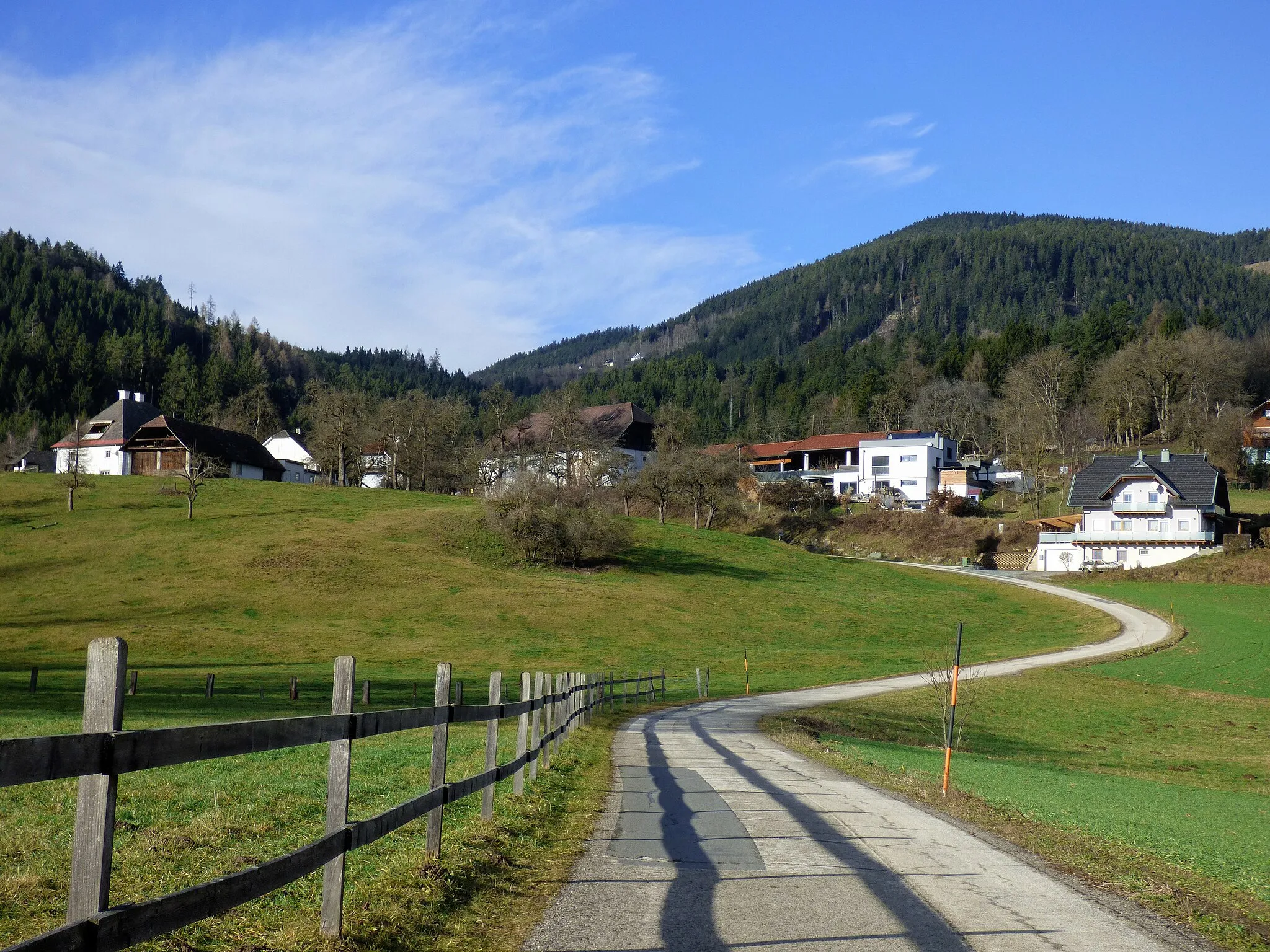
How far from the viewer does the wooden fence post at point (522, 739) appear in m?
12.0

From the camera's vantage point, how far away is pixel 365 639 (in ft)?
165

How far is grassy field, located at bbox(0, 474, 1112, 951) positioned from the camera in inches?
297

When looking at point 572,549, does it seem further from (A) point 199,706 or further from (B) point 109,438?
(B) point 109,438

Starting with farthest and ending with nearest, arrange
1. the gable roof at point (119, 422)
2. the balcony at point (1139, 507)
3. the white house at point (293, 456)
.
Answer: the white house at point (293, 456) < the gable roof at point (119, 422) < the balcony at point (1139, 507)

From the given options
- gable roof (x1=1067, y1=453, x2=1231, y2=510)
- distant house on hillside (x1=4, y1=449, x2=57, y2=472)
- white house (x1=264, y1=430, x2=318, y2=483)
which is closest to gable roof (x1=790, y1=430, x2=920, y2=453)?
gable roof (x1=1067, y1=453, x2=1231, y2=510)

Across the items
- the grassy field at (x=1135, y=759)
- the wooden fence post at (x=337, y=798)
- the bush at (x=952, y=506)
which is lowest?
the grassy field at (x=1135, y=759)

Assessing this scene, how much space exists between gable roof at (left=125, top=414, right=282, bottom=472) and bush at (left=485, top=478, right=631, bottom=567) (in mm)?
46095

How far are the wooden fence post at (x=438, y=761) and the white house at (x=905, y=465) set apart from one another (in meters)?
113

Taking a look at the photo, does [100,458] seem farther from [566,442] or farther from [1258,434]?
[1258,434]

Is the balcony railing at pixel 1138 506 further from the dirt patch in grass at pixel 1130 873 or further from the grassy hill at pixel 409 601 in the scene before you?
the dirt patch in grass at pixel 1130 873

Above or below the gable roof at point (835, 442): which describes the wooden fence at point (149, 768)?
below

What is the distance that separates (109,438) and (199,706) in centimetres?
10645

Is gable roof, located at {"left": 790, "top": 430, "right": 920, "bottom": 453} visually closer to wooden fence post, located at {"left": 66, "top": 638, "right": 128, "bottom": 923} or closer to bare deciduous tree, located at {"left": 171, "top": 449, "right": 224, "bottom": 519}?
bare deciduous tree, located at {"left": 171, "top": 449, "right": 224, "bottom": 519}

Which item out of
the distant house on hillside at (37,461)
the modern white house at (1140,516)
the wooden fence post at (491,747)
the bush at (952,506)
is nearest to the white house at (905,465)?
the bush at (952,506)
